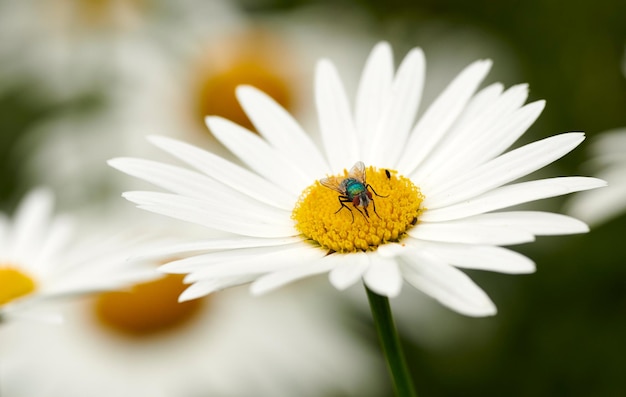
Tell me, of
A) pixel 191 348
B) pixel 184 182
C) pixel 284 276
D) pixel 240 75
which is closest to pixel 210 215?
pixel 184 182

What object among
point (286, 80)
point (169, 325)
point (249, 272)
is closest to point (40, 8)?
point (286, 80)

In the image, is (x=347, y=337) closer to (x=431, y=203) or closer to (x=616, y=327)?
(x=616, y=327)

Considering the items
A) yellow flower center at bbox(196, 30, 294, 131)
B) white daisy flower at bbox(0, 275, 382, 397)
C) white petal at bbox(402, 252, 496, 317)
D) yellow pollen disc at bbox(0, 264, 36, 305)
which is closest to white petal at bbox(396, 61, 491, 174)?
white petal at bbox(402, 252, 496, 317)

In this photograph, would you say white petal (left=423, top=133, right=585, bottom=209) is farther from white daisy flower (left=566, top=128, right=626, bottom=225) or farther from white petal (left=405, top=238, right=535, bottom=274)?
Answer: white daisy flower (left=566, top=128, right=626, bottom=225)

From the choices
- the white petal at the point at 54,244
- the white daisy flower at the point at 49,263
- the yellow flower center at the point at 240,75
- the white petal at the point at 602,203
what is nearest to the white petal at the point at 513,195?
the white daisy flower at the point at 49,263

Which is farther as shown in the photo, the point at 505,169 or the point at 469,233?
the point at 505,169

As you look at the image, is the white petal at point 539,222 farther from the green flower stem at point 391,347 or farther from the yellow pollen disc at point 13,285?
the yellow pollen disc at point 13,285

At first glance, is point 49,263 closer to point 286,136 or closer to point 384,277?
point 286,136
